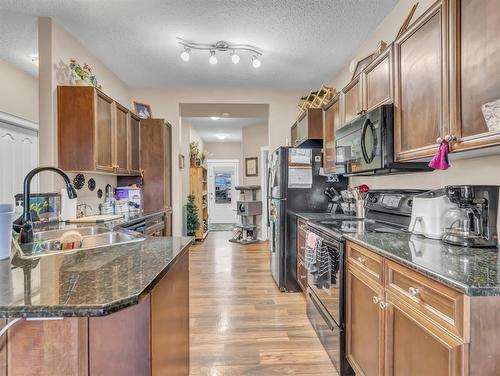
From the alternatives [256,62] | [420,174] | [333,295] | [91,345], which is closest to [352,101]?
[420,174]

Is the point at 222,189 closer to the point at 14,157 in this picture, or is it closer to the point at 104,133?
the point at 14,157

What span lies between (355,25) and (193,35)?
1592mm

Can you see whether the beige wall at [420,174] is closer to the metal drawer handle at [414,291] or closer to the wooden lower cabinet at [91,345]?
the metal drawer handle at [414,291]

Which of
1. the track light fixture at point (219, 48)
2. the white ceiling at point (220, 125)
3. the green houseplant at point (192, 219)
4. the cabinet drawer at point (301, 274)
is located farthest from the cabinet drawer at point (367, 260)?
the white ceiling at point (220, 125)

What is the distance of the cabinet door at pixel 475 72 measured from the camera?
1.11 metres

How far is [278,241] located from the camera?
348 cm

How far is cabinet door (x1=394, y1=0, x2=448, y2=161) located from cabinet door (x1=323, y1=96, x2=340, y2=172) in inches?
41.1

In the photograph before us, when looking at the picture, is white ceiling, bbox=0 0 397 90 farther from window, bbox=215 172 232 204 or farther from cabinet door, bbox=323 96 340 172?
window, bbox=215 172 232 204

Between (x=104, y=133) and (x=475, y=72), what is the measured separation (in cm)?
297

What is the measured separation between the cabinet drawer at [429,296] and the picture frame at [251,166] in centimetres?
582

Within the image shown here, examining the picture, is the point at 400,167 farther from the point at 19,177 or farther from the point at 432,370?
the point at 19,177

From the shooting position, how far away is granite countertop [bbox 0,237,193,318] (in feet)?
2.39

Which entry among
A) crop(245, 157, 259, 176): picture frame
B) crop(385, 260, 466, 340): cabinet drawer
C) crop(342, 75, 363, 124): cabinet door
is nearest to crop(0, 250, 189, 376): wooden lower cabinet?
crop(385, 260, 466, 340): cabinet drawer

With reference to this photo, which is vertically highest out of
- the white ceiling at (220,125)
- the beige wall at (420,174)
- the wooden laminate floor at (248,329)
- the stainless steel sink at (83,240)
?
the white ceiling at (220,125)
